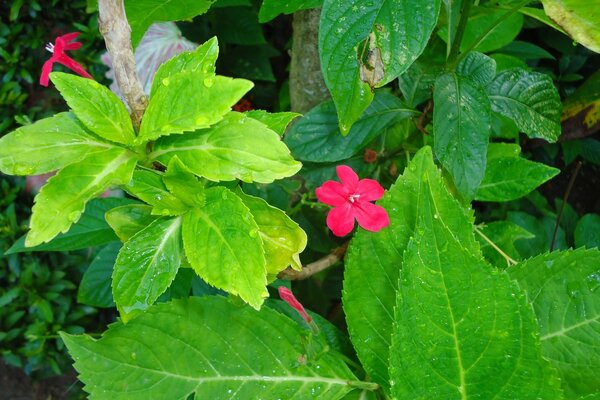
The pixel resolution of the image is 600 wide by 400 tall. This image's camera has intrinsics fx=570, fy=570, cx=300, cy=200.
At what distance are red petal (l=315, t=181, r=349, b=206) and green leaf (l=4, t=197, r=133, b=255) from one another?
38 cm

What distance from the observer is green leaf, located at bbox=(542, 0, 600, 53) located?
2.01 feet

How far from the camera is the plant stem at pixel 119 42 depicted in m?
0.56

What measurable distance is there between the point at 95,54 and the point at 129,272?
4.42 ft

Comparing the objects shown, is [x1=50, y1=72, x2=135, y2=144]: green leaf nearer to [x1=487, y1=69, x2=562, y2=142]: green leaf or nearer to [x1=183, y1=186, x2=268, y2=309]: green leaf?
[x1=183, y1=186, x2=268, y2=309]: green leaf

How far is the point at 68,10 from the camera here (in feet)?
6.21

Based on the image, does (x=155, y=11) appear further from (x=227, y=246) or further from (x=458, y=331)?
(x=458, y=331)

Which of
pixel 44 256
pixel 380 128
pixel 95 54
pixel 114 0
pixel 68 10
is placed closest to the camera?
pixel 114 0

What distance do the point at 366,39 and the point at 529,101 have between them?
1.36ft

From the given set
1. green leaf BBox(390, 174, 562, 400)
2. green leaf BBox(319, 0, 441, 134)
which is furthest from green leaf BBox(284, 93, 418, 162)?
green leaf BBox(390, 174, 562, 400)

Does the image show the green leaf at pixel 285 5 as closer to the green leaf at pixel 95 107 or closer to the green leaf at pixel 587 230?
the green leaf at pixel 95 107

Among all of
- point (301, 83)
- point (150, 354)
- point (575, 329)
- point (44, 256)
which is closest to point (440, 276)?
point (575, 329)

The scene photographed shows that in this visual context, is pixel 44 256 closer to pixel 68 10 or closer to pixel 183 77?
pixel 68 10

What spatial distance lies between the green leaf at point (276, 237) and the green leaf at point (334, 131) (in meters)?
0.28

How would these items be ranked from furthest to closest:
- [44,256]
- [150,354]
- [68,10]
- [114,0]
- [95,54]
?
[68,10] < [95,54] < [44,256] < [150,354] < [114,0]
